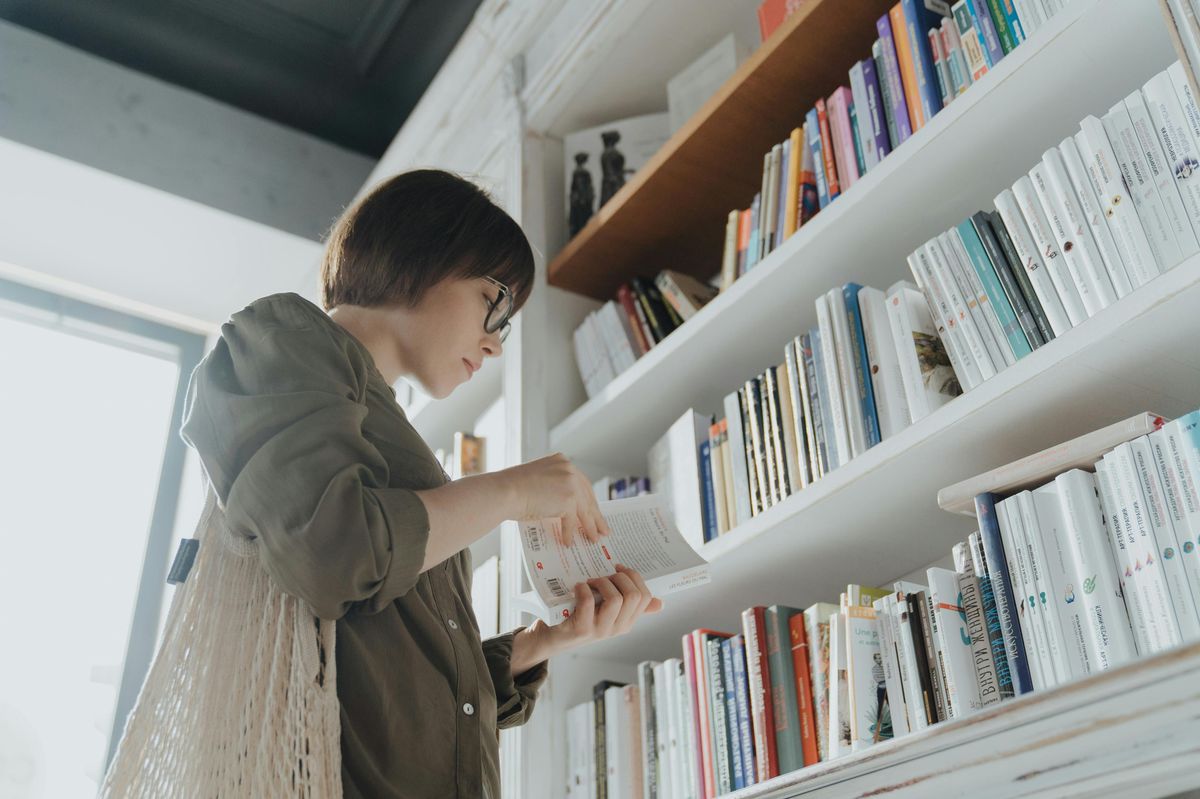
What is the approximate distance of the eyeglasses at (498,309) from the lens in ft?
4.08

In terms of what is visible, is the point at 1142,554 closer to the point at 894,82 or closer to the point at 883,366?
the point at 883,366

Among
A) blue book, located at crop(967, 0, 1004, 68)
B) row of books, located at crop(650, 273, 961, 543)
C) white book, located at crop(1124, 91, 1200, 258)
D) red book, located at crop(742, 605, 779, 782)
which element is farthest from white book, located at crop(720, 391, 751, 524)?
white book, located at crop(1124, 91, 1200, 258)

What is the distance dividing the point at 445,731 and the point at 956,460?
27.3 inches

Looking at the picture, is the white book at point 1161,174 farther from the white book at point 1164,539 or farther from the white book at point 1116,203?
the white book at point 1164,539

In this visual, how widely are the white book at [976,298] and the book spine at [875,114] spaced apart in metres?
0.23

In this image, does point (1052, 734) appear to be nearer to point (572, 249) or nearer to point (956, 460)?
point (956, 460)

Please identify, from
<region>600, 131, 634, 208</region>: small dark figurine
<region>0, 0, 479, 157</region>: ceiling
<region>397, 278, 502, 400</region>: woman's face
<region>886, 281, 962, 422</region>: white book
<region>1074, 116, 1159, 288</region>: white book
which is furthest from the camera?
<region>0, 0, 479, 157</region>: ceiling

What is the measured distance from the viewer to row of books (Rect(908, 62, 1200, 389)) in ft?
3.51

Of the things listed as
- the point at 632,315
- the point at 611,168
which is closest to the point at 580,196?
the point at 611,168

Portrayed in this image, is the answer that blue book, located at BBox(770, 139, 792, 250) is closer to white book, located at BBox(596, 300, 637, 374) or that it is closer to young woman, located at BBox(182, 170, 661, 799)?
white book, located at BBox(596, 300, 637, 374)

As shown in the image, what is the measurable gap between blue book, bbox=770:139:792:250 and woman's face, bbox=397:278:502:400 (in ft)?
1.92

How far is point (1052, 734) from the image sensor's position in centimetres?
80

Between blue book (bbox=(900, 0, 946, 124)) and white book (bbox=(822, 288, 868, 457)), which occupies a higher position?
blue book (bbox=(900, 0, 946, 124))

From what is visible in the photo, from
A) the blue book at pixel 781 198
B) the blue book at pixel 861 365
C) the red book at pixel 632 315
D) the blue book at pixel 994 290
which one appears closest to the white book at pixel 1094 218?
the blue book at pixel 994 290
